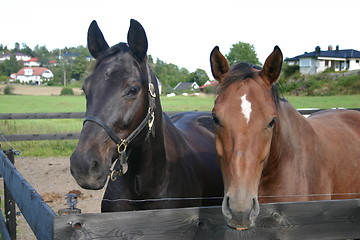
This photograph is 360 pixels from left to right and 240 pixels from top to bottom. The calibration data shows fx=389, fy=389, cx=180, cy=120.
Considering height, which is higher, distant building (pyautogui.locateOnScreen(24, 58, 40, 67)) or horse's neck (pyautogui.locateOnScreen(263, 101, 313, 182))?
distant building (pyautogui.locateOnScreen(24, 58, 40, 67))

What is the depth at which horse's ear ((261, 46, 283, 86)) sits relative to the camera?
287 centimetres

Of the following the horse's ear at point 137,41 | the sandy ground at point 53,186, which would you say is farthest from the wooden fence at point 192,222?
the sandy ground at point 53,186

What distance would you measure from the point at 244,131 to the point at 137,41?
3.83 ft

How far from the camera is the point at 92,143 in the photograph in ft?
8.54

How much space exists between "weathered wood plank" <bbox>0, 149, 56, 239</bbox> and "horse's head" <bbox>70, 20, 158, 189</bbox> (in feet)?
0.99

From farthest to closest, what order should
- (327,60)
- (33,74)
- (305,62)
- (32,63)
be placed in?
(32,63) → (33,74) → (327,60) → (305,62)

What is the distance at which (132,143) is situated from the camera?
119 inches

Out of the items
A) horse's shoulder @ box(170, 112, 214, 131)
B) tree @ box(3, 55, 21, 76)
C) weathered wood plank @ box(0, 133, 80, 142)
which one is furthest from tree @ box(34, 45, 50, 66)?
horse's shoulder @ box(170, 112, 214, 131)

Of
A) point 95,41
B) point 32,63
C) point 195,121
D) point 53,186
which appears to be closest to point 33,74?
point 32,63

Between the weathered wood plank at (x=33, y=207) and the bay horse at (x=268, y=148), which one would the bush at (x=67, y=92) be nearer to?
the bay horse at (x=268, y=148)

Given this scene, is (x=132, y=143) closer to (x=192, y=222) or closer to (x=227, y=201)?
(x=192, y=222)

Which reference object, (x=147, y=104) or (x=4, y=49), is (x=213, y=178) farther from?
(x=4, y=49)

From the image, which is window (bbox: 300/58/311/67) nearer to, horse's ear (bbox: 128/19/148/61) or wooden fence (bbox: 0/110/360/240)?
horse's ear (bbox: 128/19/148/61)

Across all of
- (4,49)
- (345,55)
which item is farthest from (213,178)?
(4,49)
